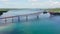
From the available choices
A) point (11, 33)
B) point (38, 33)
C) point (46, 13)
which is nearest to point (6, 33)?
point (11, 33)

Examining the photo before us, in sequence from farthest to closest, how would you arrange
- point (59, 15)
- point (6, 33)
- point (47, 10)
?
1. point (47, 10)
2. point (59, 15)
3. point (6, 33)

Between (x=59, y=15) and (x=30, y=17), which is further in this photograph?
(x=59, y=15)

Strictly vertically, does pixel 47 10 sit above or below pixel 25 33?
above

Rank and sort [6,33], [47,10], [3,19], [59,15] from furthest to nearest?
[47,10] < [59,15] < [3,19] < [6,33]

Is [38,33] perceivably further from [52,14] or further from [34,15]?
[52,14]

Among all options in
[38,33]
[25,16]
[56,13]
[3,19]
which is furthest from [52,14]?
[38,33]

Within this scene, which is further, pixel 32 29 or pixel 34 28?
pixel 34 28

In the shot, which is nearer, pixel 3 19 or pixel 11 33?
pixel 11 33

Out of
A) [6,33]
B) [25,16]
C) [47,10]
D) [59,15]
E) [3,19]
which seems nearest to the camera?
[6,33]

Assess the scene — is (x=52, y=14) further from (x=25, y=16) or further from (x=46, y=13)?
(x=25, y=16)
